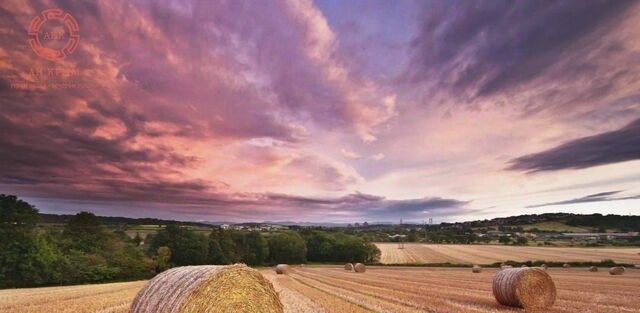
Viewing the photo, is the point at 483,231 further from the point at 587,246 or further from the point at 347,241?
the point at 347,241

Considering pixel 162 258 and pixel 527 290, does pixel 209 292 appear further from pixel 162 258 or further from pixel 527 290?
pixel 162 258

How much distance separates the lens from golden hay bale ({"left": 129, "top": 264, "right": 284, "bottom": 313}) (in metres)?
7.69

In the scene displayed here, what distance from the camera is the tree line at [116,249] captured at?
137ft

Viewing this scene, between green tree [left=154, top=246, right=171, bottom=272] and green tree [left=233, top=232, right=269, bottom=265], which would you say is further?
green tree [left=233, top=232, right=269, bottom=265]

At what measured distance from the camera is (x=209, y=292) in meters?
7.83

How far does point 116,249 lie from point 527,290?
163 feet

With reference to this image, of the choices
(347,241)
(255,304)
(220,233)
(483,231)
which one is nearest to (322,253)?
(347,241)

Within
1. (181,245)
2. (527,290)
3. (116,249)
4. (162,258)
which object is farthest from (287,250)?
(527,290)

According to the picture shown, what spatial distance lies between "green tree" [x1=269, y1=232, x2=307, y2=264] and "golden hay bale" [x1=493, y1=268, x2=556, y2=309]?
63.3 metres

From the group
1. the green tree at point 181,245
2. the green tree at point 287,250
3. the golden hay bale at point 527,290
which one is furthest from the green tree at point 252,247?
the golden hay bale at point 527,290

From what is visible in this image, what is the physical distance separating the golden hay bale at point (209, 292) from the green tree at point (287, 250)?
229 ft

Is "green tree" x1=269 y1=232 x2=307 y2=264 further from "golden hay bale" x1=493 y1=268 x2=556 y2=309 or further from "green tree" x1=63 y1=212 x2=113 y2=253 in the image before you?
"golden hay bale" x1=493 y1=268 x2=556 y2=309

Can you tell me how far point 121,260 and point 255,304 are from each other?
4763 centimetres

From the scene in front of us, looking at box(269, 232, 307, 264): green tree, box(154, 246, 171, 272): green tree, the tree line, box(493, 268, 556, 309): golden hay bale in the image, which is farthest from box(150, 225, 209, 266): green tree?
box(493, 268, 556, 309): golden hay bale
